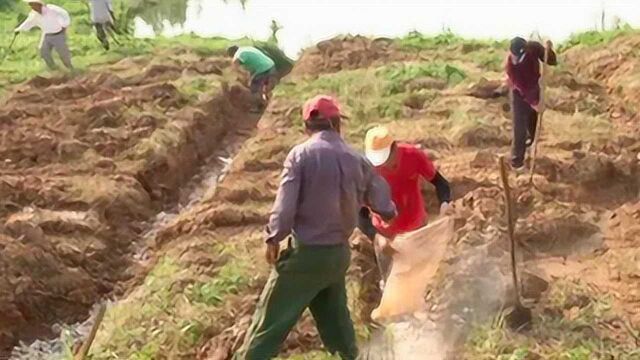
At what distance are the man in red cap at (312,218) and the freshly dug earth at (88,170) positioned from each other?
3.08 metres

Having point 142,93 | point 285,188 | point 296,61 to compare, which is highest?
point 285,188

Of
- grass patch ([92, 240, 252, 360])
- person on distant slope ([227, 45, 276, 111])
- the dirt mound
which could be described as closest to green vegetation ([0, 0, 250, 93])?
the dirt mound

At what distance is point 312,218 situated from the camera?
535cm

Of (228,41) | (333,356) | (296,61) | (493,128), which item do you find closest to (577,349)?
(333,356)

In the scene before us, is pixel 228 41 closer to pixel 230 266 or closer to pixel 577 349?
Answer: pixel 230 266

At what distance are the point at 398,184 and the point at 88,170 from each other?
4921 mm

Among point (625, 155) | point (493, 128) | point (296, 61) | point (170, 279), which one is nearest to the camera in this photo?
point (170, 279)

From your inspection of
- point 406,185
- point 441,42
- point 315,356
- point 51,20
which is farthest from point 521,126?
point 441,42

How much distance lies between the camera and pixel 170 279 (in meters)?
7.68

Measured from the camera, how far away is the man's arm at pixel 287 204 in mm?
5250

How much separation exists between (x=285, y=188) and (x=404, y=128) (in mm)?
6292

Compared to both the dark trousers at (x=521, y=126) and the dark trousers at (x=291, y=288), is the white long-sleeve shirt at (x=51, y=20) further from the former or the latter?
the dark trousers at (x=291, y=288)

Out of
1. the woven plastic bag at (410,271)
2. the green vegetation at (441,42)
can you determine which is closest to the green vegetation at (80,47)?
the green vegetation at (441,42)

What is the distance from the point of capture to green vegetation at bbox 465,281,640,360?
5730mm
